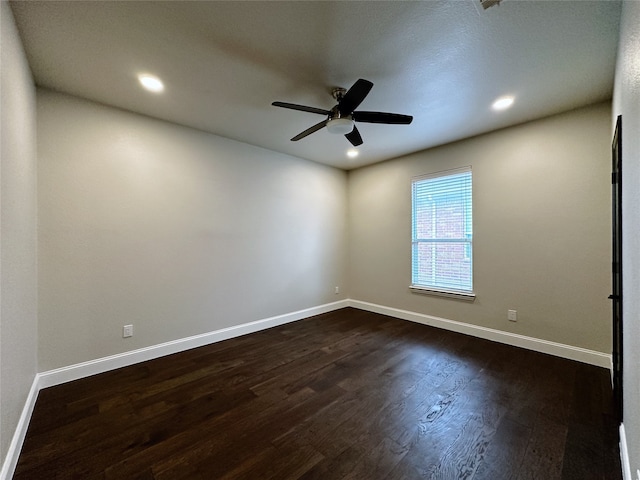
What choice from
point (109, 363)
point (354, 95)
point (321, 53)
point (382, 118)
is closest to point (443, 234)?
point (382, 118)

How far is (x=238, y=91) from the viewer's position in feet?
8.12

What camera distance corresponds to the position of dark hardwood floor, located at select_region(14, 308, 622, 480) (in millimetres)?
1524

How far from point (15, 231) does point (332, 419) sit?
242 cm

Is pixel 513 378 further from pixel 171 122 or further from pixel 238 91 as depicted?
pixel 171 122

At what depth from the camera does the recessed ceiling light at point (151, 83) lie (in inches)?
89.5

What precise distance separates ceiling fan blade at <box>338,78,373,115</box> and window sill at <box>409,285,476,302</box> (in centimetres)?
288

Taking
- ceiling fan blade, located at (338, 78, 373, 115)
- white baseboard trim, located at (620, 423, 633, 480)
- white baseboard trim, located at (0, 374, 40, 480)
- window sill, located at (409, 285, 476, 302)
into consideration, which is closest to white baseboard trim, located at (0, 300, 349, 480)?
white baseboard trim, located at (0, 374, 40, 480)

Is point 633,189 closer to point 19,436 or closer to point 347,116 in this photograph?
point 347,116

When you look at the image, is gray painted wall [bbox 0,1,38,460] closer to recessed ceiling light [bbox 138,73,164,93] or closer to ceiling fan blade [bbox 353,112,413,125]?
recessed ceiling light [bbox 138,73,164,93]

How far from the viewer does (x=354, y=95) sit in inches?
81.9

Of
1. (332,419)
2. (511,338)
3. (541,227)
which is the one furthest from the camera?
(511,338)

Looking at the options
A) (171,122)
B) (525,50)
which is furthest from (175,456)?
(525,50)

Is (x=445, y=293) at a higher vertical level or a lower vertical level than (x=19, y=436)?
higher

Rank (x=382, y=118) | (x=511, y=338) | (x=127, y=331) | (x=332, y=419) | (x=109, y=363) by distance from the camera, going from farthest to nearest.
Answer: (x=511, y=338) < (x=127, y=331) < (x=109, y=363) < (x=382, y=118) < (x=332, y=419)
